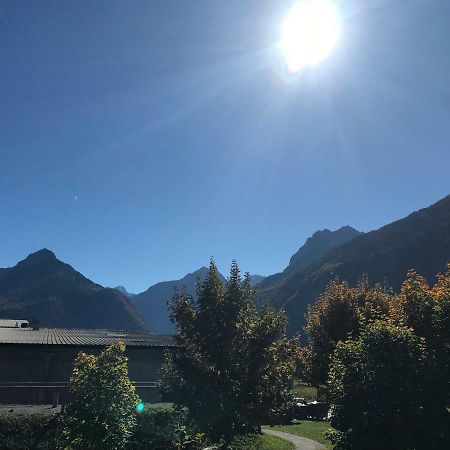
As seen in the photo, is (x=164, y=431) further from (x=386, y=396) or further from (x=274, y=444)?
(x=274, y=444)

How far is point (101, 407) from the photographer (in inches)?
509

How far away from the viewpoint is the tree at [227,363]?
1348 cm

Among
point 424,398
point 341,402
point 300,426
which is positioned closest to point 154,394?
point 341,402

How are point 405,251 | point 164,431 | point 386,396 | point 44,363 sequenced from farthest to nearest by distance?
point 405,251 → point 44,363 → point 164,431 → point 386,396

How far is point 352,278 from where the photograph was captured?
168625 millimetres

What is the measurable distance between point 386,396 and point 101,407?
840cm

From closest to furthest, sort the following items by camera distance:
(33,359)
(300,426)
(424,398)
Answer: (424,398) < (33,359) < (300,426)

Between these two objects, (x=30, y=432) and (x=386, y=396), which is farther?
(x=30, y=432)

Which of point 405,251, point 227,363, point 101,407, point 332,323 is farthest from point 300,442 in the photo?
point 405,251

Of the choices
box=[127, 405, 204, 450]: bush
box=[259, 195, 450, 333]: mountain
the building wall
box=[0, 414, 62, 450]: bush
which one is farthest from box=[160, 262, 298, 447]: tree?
box=[259, 195, 450, 333]: mountain

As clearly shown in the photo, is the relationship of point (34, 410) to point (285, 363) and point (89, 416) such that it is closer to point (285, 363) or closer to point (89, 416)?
point (89, 416)

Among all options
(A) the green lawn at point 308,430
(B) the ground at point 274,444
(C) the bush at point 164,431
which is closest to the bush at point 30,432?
(C) the bush at point 164,431

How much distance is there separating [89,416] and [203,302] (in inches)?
191

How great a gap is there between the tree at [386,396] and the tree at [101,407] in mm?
6547
